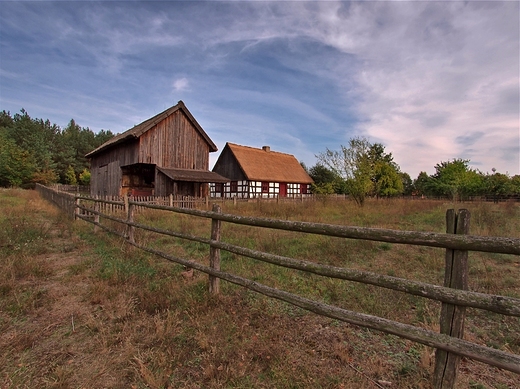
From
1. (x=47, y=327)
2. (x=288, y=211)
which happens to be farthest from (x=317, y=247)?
(x=288, y=211)

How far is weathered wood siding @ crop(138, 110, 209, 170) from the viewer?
18.4 m

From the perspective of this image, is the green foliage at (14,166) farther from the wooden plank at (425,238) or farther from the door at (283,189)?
the wooden plank at (425,238)

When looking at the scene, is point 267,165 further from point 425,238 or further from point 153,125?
point 425,238

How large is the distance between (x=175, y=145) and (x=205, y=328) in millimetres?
18238

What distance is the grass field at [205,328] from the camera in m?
2.40

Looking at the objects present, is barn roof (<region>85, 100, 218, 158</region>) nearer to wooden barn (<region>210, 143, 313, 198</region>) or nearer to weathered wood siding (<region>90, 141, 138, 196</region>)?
weathered wood siding (<region>90, 141, 138, 196</region>)

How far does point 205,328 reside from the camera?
10.2 feet

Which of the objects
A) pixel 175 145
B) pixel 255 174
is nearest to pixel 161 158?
pixel 175 145

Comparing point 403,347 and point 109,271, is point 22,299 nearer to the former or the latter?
point 109,271

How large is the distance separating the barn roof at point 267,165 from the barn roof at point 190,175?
894cm

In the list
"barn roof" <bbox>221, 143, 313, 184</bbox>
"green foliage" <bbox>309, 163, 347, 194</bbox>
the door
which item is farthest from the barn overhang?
"green foliage" <bbox>309, 163, 347, 194</bbox>

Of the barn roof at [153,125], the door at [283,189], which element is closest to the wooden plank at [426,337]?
the barn roof at [153,125]

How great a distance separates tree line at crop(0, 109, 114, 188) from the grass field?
46004 millimetres

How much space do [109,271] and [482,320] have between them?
19.2ft
